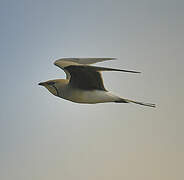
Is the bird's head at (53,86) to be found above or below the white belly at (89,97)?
above

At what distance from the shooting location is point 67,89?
29.3 inches

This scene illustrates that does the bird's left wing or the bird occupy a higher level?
the bird's left wing

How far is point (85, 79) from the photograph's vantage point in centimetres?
73

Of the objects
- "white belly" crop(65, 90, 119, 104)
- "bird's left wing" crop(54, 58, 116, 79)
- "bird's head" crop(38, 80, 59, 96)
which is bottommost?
"white belly" crop(65, 90, 119, 104)

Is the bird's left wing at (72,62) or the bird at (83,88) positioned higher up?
the bird's left wing at (72,62)

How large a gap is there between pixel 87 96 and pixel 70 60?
0.44 ft

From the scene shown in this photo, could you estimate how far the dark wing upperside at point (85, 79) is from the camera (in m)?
0.71

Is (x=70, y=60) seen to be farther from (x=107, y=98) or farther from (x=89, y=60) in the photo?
(x=107, y=98)

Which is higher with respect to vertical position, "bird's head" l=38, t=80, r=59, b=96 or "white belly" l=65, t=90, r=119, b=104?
"bird's head" l=38, t=80, r=59, b=96

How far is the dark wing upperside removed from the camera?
71cm

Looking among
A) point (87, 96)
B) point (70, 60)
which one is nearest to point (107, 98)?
point (87, 96)

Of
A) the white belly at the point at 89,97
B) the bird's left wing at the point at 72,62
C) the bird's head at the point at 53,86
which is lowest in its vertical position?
the white belly at the point at 89,97

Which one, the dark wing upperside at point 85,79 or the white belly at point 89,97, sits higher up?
the dark wing upperside at point 85,79

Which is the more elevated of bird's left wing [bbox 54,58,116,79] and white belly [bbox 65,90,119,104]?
bird's left wing [bbox 54,58,116,79]
